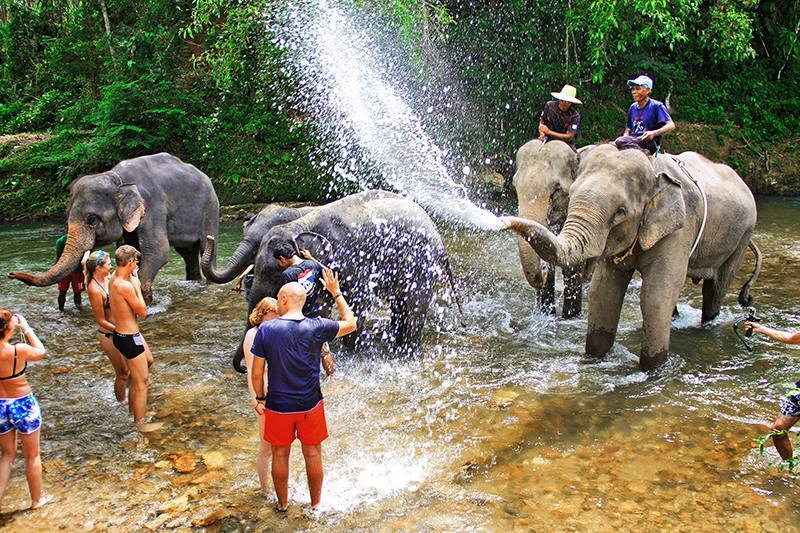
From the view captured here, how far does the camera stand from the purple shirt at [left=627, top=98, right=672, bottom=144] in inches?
261

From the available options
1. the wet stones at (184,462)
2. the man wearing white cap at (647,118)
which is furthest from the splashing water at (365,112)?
the wet stones at (184,462)

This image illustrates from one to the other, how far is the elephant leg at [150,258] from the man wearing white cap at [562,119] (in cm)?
513

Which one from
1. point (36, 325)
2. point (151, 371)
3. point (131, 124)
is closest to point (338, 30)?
point (131, 124)

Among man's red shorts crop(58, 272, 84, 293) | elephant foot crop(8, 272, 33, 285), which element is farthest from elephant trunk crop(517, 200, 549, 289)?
man's red shorts crop(58, 272, 84, 293)

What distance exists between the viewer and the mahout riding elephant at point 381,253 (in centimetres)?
681

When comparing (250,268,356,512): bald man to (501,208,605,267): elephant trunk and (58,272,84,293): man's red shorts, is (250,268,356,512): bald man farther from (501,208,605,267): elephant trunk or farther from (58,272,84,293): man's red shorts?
(58,272,84,293): man's red shorts

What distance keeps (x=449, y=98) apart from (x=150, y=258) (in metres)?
11.3

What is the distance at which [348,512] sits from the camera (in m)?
4.29

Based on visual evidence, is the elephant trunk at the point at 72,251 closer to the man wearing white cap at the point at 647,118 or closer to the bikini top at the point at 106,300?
the bikini top at the point at 106,300

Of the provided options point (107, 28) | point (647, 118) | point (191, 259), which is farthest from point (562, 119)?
point (107, 28)

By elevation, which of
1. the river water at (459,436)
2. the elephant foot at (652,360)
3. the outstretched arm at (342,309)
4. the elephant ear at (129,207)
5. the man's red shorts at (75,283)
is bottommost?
the river water at (459,436)

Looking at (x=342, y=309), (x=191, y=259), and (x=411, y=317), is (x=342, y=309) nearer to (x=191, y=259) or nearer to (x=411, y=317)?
(x=411, y=317)

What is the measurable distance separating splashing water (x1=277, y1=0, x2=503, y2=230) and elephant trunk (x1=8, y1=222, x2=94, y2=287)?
7426mm

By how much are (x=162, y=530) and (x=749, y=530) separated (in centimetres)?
348
